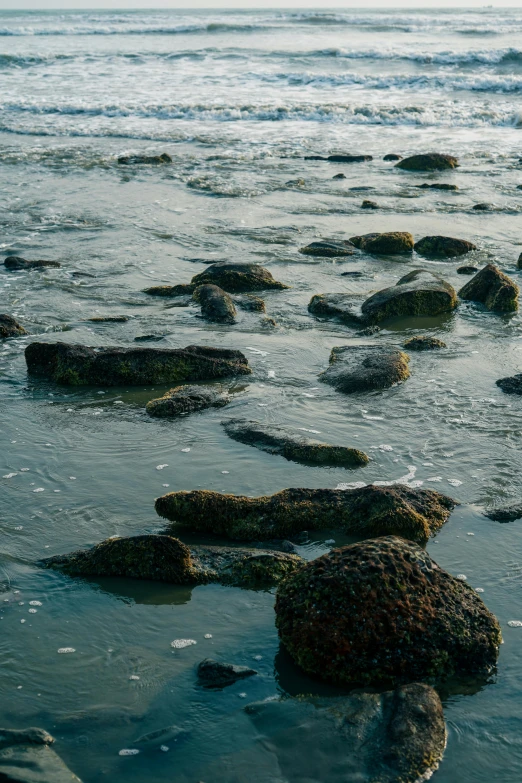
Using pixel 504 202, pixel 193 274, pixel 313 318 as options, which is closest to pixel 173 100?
pixel 504 202

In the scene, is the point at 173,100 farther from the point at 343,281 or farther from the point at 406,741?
the point at 406,741

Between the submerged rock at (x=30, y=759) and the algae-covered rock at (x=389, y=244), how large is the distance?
9646 millimetres

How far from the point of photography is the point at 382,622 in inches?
159

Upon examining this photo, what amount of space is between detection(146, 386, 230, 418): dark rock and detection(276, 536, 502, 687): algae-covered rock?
10.3ft

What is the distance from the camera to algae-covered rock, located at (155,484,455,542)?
17.3 ft

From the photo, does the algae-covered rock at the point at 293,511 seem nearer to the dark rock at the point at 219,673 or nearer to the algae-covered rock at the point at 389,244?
the dark rock at the point at 219,673

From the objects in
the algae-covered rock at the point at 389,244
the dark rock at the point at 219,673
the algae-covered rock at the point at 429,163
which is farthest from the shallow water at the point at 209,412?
the algae-covered rock at the point at 429,163

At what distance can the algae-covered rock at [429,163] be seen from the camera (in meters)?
18.2

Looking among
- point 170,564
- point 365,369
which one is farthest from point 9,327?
point 170,564

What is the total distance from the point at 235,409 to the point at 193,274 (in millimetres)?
4550

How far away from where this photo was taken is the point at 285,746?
3.71 meters

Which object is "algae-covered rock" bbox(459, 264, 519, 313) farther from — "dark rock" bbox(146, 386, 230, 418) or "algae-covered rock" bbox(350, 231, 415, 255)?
"dark rock" bbox(146, 386, 230, 418)

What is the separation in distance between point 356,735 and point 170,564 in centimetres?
155

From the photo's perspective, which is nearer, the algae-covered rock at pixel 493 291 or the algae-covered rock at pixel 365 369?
the algae-covered rock at pixel 365 369
